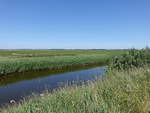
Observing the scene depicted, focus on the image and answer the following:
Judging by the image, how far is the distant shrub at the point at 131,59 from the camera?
9.41 metres

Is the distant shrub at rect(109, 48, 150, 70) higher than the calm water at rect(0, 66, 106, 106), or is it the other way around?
the distant shrub at rect(109, 48, 150, 70)

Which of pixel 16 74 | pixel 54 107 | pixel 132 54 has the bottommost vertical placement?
pixel 16 74

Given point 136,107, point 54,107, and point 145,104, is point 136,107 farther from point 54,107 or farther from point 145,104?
point 54,107

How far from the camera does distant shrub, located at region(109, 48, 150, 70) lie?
9.41m

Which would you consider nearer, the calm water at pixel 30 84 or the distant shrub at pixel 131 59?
the distant shrub at pixel 131 59

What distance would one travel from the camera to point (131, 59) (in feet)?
30.9

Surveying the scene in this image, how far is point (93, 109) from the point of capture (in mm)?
3080

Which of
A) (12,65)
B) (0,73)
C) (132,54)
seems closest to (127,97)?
(132,54)

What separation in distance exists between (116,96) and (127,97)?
232mm

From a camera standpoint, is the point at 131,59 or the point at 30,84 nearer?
the point at 131,59

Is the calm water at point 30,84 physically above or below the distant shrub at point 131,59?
below

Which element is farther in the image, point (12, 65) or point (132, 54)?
point (12, 65)

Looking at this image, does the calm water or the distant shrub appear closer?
the distant shrub

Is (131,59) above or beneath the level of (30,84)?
above
